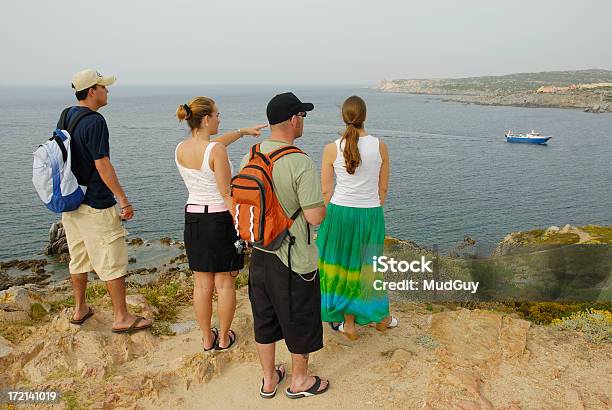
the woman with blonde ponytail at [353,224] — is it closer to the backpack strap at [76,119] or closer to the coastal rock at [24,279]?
the backpack strap at [76,119]

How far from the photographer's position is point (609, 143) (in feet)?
180

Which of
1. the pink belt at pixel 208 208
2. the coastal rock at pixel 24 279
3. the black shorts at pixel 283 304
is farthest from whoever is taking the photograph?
the coastal rock at pixel 24 279

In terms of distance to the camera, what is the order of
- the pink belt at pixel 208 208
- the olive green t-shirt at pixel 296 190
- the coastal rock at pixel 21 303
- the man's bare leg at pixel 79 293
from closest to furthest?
the olive green t-shirt at pixel 296 190
the pink belt at pixel 208 208
the man's bare leg at pixel 79 293
the coastal rock at pixel 21 303

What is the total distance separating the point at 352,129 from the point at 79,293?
3456 millimetres

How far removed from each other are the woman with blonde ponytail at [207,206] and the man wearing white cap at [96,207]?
843 millimetres

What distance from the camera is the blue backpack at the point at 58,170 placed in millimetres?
4262

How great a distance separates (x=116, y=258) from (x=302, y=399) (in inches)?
91.9

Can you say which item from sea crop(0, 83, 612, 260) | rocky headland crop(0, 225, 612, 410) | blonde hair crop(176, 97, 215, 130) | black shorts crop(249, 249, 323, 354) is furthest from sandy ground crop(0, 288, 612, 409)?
sea crop(0, 83, 612, 260)

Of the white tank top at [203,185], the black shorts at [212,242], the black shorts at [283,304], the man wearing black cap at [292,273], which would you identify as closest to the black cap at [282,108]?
the man wearing black cap at [292,273]

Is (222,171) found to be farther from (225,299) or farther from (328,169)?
(225,299)

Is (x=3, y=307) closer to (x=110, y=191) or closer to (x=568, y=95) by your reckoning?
(x=110, y=191)

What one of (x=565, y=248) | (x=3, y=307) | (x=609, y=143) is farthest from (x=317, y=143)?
(x=3, y=307)

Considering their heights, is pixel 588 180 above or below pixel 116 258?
below

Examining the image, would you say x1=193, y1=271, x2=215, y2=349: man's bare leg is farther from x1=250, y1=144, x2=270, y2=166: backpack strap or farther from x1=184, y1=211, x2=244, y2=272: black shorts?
x1=250, y1=144, x2=270, y2=166: backpack strap
